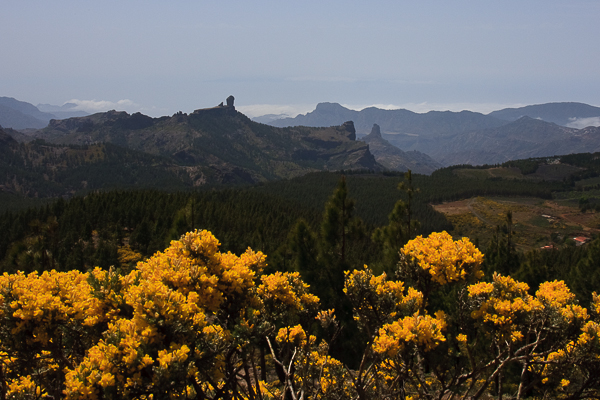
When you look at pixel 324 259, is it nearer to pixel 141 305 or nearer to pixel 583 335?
pixel 583 335

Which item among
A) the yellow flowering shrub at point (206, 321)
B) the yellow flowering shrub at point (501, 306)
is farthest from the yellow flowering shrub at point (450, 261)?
the yellow flowering shrub at point (501, 306)

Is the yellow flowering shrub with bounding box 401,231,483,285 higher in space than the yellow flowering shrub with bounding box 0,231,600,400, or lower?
higher

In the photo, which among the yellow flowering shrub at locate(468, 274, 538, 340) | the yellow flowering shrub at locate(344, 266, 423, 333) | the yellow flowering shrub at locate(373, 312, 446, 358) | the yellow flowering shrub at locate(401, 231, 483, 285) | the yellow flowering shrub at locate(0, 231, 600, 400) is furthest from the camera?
the yellow flowering shrub at locate(344, 266, 423, 333)

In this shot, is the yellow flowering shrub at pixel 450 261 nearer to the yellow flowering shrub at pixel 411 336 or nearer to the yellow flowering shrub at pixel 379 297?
the yellow flowering shrub at pixel 379 297

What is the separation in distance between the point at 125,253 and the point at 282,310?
64.3m

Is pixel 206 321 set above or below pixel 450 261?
below

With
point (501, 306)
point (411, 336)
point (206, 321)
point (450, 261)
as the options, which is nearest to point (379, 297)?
point (411, 336)

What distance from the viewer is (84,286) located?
907 centimetres

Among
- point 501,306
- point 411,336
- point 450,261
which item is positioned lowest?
point 411,336

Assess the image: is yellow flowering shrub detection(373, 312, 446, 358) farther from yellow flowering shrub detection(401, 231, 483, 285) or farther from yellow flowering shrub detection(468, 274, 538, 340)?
yellow flowering shrub detection(468, 274, 538, 340)

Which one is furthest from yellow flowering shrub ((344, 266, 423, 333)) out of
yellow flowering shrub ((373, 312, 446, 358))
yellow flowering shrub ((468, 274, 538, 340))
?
yellow flowering shrub ((468, 274, 538, 340))

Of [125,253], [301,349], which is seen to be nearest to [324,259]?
[301,349]

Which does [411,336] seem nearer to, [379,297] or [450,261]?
[379,297]

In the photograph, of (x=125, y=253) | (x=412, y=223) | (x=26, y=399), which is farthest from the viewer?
(x=125, y=253)
